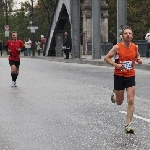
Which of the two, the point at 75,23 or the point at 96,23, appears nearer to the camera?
the point at 96,23

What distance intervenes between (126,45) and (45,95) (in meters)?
6.50

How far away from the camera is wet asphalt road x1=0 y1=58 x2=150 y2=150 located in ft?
27.2

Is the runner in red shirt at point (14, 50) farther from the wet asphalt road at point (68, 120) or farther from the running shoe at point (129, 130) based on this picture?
the running shoe at point (129, 130)

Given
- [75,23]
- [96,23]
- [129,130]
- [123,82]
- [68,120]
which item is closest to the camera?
[129,130]

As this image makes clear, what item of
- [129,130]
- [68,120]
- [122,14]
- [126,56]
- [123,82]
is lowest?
[68,120]

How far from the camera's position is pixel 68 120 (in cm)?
1078

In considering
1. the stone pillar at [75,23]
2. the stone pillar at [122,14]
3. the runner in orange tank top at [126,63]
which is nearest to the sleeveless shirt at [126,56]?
the runner in orange tank top at [126,63]

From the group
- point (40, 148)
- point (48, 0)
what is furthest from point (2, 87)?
point (48, 0)

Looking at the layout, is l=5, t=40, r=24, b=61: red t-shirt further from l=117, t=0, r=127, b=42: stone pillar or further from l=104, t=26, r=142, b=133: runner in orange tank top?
l=117, t=0, r=127, b=42: stone pillar

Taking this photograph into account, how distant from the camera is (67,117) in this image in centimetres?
1123

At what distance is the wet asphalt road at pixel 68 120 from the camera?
8297 mm

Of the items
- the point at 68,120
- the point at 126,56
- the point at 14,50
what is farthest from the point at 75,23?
the point at 126,56

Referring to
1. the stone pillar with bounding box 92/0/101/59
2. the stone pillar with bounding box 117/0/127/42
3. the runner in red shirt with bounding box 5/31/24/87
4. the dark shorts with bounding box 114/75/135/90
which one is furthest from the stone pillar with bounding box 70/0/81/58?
the dark shorts with bounding box 114/75/135/90

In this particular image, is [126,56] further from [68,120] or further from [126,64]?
[68,120]
